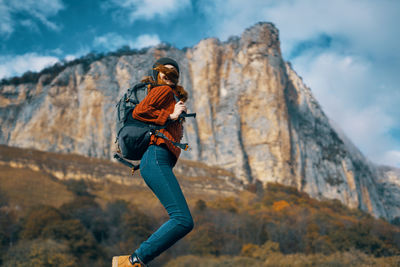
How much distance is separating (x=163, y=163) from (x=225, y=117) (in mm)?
74504

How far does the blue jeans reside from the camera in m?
2.52

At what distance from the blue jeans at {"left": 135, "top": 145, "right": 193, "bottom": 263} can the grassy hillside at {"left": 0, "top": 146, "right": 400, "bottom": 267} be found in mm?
8046

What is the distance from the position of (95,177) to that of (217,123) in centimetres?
2777

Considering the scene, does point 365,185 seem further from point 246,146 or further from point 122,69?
point 122,69

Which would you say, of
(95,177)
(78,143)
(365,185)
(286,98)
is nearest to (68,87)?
(78,143)

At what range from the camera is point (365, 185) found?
3334 inches

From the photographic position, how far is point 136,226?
34.7 metres

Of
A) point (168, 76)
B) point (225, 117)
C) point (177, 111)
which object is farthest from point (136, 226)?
point (225, 117)

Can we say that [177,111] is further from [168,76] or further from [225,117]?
[225,117]

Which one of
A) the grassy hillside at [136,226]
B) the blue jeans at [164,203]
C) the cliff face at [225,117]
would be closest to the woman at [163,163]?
the blue jeans at [164,203]

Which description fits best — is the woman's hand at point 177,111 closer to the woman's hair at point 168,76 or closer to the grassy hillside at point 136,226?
the woman's hair at point 168,76

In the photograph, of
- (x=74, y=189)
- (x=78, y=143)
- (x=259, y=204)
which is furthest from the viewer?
(x=78, y=143)

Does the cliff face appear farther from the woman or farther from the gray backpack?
the gray backpack

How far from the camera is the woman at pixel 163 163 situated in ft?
8.27
